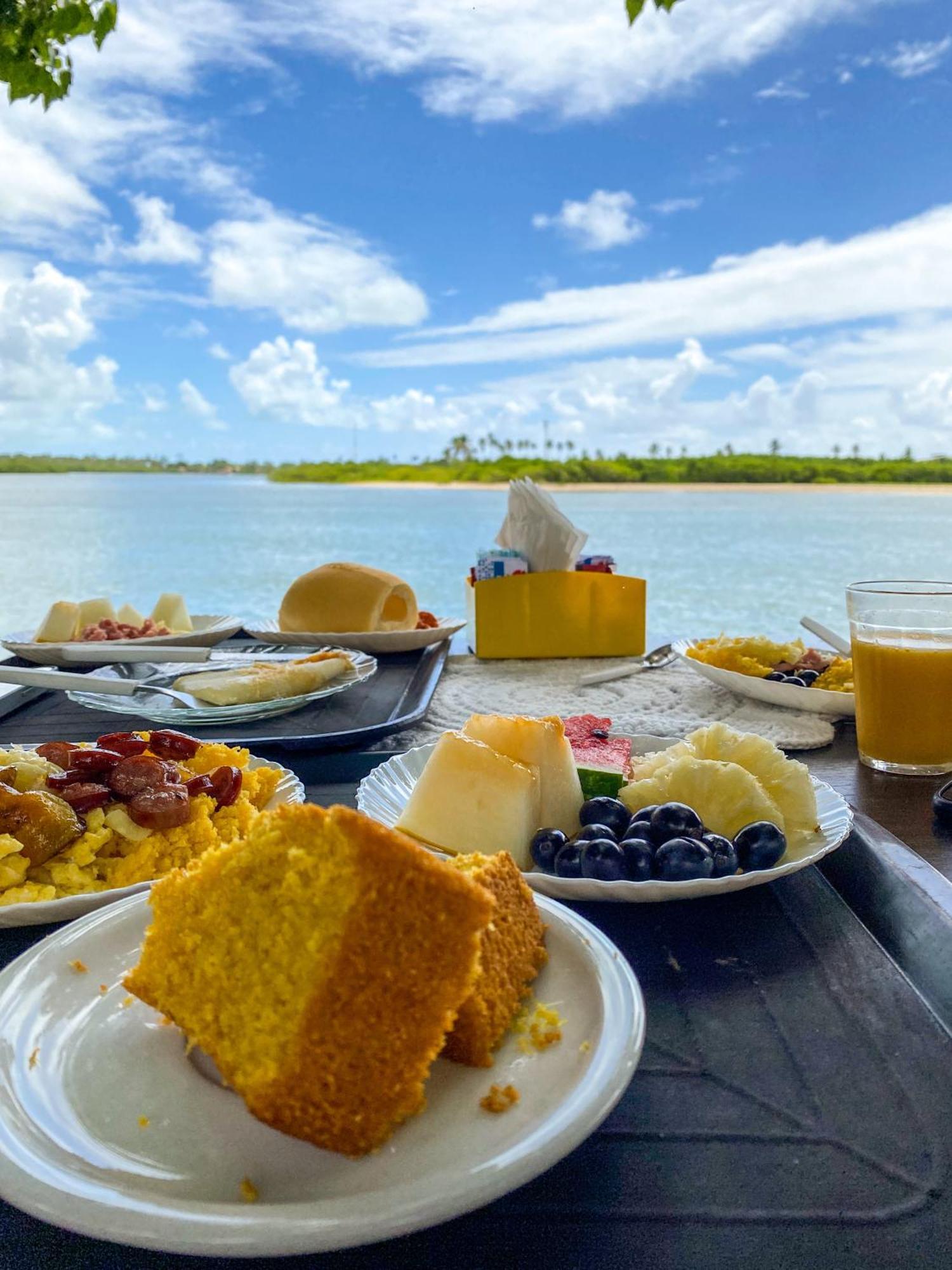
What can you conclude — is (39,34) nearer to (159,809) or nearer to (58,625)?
(58,625)

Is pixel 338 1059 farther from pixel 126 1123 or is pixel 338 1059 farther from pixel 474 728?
pixel 474 728

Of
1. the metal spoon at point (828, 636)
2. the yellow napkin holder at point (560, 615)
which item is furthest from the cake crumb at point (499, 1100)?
the yellow napkin holder at point (560, 615)

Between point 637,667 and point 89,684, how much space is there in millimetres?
1169

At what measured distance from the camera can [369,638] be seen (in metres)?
2.35

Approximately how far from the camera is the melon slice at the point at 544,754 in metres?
1.03

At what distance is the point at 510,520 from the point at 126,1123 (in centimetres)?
206

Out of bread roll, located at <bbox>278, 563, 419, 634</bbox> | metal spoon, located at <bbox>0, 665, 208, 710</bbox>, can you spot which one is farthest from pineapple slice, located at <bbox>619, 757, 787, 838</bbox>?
bread roll, located at <bbox>278, 563, 419, 634</bbox>

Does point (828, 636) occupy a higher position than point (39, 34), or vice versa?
point (39, 34)

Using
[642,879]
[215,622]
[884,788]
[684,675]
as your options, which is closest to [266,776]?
[642,879]

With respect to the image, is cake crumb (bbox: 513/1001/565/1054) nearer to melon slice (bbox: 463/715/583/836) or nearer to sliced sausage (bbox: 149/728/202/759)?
melon slice (bbox: 463/715/583/836)

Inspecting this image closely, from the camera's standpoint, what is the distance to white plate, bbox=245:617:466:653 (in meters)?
2.35

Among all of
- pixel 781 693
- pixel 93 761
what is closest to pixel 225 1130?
pixel 93 761

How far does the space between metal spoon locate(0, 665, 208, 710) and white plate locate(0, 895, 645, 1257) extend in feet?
3.12

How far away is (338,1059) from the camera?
20.9 inches
